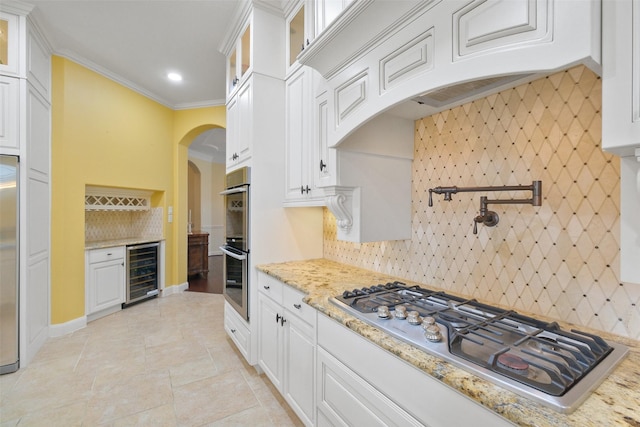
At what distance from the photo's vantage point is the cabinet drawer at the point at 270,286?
1.98 metres

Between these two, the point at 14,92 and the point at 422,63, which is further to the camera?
the point at 14,92

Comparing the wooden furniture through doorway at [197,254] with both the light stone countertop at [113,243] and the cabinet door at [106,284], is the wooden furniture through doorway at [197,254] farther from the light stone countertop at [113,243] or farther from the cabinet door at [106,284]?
the cabinet door at [106,284]

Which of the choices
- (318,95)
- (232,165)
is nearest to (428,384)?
(318,95)

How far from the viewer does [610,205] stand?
104 cm

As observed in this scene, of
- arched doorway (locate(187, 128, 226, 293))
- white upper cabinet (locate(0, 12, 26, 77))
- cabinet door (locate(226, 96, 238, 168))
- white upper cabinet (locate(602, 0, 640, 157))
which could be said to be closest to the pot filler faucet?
white upper cabinet (locate(602, 0, 640, 157))

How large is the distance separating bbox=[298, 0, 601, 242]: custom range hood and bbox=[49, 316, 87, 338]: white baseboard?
3404 millimetres

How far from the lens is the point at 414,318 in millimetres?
1115

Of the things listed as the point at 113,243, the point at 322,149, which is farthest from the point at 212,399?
the point at 113,243

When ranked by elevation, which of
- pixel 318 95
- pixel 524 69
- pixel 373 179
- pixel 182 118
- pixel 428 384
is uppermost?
pixel 182 118

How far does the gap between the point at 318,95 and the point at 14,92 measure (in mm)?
2646

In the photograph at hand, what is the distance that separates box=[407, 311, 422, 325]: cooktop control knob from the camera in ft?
3.63

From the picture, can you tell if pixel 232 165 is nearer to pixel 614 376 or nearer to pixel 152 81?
pixel 152 81

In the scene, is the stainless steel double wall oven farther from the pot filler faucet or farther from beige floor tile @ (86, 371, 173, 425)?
the pot filler faucet

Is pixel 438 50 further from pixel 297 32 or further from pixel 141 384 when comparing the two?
pixel 141 384
